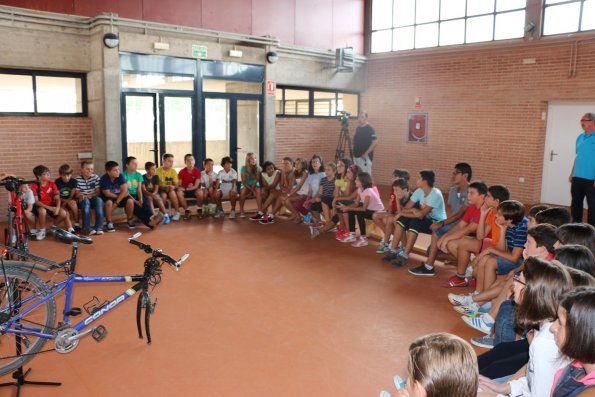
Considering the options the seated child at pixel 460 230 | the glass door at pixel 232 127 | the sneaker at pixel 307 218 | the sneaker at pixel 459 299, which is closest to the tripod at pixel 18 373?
the sneaker at pixel 459 299

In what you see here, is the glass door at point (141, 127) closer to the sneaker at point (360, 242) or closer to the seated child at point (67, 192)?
the seated child at point (67, 192)

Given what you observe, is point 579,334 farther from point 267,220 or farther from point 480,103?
point 480,103

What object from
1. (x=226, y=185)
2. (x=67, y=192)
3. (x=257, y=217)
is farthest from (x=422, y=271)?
(x=67, y=192)

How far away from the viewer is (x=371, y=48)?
13938 millimetres

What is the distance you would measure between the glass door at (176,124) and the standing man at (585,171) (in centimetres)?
703

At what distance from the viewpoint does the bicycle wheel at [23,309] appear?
3270mm

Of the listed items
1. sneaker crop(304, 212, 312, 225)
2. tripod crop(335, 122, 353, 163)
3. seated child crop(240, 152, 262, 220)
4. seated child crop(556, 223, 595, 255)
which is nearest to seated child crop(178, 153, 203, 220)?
seated child crop(240, 152, 262, 220)

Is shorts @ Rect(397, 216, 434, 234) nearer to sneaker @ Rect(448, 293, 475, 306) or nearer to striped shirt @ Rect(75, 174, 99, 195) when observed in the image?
sneaker @ Rect(448, 293, 475, 306)

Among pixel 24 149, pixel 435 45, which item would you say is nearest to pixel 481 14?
pixel 435 45

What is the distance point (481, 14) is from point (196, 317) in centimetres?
1010

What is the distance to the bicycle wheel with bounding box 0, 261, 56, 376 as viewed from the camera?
327 centimetres

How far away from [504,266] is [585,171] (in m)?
2.57

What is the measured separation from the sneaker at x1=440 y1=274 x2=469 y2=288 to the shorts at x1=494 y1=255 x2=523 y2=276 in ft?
2.28

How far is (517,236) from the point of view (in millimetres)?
4781
